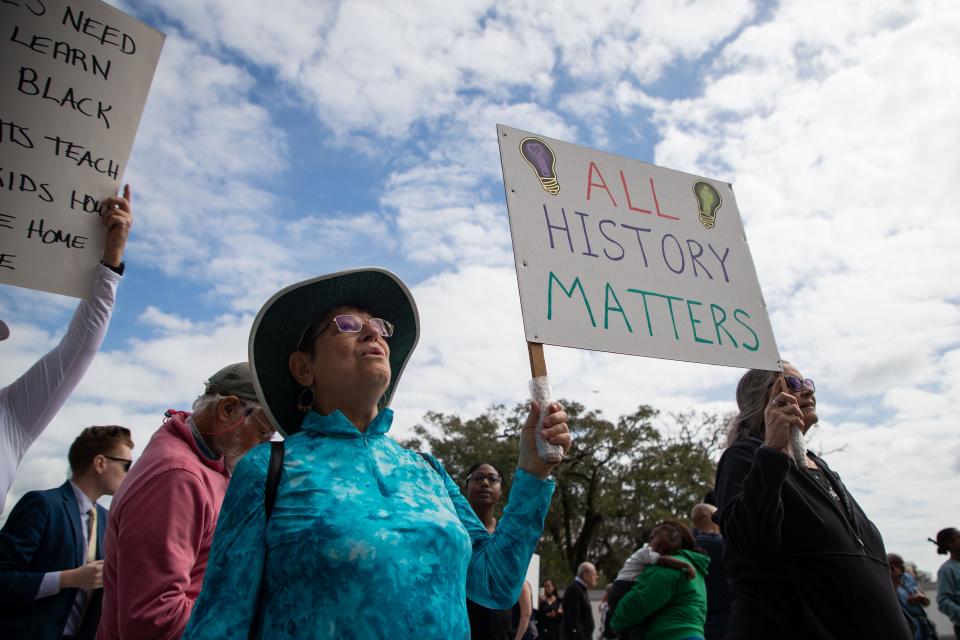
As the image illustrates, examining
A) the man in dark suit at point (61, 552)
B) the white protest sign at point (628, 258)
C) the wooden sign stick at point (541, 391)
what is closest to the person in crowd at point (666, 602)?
the white protest sign at point (628, 258)

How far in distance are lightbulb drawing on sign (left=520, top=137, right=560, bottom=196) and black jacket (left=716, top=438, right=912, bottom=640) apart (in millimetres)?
1366

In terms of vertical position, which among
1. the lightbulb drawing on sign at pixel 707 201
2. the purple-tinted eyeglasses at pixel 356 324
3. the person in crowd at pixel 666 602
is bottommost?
the person in crowd at pixel 666 602

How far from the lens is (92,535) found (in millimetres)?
3404

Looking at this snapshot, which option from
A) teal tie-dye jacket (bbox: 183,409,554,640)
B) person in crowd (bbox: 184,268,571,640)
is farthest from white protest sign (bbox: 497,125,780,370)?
teal tie-dye jacket (bbox: 183,409,554,640)

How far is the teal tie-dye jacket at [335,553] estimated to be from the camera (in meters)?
1.50

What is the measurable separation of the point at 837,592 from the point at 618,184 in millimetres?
1925

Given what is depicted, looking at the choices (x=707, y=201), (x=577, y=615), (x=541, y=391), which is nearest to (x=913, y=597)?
(x=577, y=615)

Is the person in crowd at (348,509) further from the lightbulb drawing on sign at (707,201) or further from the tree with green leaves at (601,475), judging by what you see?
the tree with green leaves at (601,475)

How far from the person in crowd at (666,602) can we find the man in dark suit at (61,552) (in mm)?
2915

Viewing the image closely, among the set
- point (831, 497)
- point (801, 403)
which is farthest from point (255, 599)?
point (801, 403)

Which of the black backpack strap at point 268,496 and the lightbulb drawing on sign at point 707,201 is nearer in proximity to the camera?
the black backpack strap at point 268,496

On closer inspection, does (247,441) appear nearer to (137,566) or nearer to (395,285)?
(137,566)

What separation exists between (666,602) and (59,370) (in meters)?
3.52

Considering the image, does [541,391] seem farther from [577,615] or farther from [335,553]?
[577,615]
